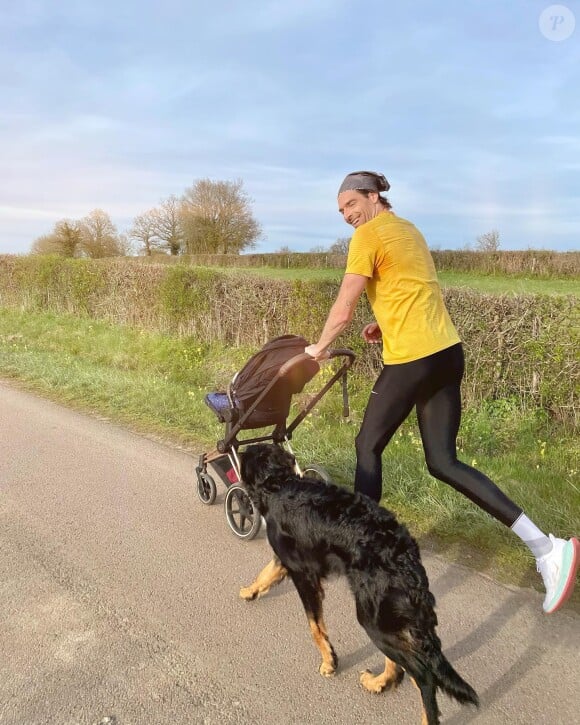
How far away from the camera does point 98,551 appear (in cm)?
386

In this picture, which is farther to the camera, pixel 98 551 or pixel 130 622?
pixel 98 551

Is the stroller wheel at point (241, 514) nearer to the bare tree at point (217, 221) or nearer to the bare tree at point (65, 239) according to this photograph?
the bare tree at point (65, 239)

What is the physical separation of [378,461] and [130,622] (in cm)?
164

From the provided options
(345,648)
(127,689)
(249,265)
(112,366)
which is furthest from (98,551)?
(249,265)

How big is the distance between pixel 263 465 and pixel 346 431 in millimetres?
2973

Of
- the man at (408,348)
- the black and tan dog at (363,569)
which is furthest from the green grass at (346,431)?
the black and tan dog at (363,569)

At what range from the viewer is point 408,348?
3080 mm

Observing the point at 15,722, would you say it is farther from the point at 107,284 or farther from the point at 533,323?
the point at 107,284

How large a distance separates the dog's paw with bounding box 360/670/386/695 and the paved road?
0.12 ft

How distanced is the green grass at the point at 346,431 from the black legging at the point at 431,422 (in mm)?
804

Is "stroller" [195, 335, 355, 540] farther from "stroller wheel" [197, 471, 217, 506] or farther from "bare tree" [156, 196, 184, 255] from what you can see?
"bare tree" [156, 196, 184, 255]

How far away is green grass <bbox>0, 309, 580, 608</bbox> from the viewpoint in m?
3.96

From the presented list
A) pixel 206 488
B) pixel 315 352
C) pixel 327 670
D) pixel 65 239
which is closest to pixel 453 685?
pixel 327 670

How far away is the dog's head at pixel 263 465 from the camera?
3.19 metres
